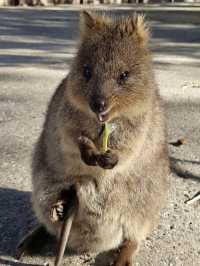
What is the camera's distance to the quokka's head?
2.46 meters

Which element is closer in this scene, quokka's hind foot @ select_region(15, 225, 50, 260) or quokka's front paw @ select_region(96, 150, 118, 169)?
quokka's front paw @ select_region(96, 150, 118, 169)

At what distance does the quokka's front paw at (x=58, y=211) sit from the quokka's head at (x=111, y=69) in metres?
0.43

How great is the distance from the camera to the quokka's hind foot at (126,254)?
265 cm

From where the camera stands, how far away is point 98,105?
7.79 ft

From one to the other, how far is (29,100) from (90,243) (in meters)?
2.67

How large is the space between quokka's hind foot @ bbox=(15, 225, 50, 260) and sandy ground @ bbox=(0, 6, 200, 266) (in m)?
0.04

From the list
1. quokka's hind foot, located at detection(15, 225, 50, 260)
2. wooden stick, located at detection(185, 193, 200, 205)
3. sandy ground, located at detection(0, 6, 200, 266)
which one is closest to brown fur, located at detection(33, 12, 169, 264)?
quokka's hind foot, located at detection(15, 225, 50, 260)

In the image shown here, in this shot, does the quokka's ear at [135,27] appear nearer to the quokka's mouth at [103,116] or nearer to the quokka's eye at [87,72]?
the quokka's eye at [87,72]

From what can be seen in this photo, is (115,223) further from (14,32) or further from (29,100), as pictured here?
(14,32)

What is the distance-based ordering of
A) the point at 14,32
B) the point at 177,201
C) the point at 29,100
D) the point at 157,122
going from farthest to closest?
the point at 14,32, the point at 29,100, the point at 177,201, the point at 157,122

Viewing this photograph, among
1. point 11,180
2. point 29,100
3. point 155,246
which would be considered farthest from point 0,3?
point 155,246

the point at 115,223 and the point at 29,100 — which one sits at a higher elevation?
the point at 115,223

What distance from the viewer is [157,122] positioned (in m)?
2.86

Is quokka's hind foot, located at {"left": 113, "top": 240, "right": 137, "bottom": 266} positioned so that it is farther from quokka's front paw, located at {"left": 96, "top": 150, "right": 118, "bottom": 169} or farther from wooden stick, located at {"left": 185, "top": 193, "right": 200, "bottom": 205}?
wooden stick, located at {"left": 185, "top": 193, "right": 200, "bottom": 205}
